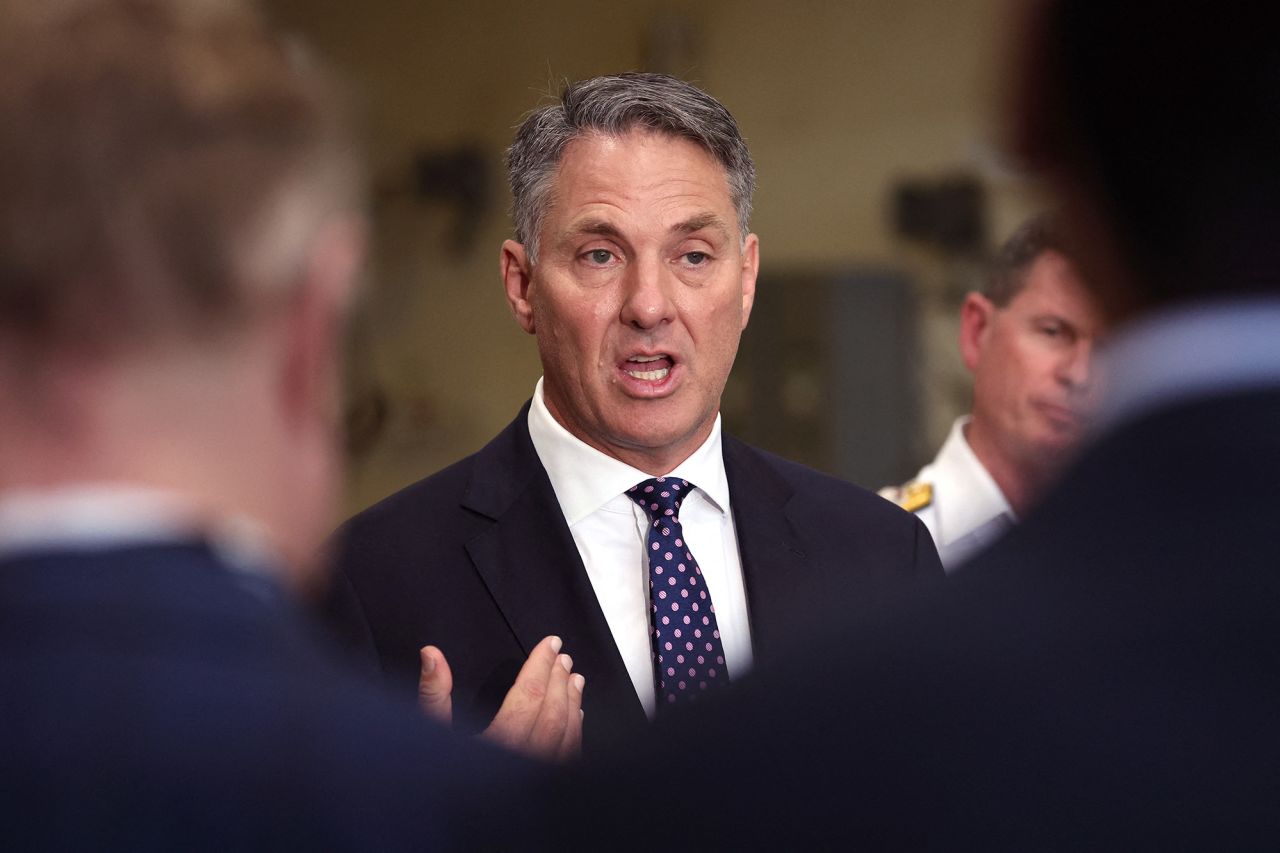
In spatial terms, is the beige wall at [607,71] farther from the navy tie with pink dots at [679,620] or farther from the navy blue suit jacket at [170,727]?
the navy blue suit jacket at [170,727]

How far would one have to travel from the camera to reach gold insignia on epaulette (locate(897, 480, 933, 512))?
3062 millimetres

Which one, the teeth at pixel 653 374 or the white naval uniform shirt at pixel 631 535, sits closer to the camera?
the white naval uniform shirt at pixel 631 535

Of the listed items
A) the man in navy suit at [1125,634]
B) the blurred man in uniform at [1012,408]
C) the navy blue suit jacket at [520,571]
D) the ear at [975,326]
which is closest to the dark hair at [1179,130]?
the man in navy suit at [1125,634]

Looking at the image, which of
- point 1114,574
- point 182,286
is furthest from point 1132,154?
point 182,286

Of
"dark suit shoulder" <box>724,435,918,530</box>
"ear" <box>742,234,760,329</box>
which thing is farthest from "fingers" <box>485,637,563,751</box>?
"ear" <box>742,234,760,329</box>

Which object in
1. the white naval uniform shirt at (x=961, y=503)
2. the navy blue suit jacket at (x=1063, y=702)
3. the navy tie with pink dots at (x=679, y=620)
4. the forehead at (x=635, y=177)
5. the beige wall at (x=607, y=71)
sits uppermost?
the beige wall at (x=607, y=71)

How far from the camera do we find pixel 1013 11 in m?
0.84

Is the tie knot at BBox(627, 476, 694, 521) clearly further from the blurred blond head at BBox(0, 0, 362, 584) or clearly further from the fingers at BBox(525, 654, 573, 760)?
the blurred blond head at BBox(0, 0, 362, 584)

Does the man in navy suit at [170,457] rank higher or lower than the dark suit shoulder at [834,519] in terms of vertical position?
lower

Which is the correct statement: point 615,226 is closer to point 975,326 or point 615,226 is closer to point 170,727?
point 975,326

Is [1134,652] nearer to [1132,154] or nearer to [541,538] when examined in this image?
[1132,154]

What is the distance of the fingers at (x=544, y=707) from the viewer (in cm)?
171

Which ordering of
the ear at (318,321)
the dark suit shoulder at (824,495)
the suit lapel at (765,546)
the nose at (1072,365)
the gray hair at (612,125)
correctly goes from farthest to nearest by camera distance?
the nose at (1072,365) → the dark suit shoulder at (824,495) → the gray hair at (612,125) → the suit lapel at (765,546) → the ear at (318,321)

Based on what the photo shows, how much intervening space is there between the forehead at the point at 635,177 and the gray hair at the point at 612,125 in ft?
0.05
